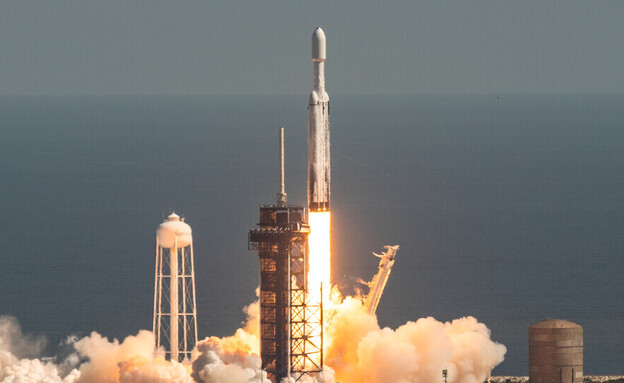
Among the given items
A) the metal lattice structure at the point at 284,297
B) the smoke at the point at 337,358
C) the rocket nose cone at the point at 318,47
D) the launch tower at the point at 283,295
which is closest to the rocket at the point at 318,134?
the rocket nose cone at the point at 318,47

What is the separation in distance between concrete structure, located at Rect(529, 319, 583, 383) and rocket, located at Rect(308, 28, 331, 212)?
19.7 metres

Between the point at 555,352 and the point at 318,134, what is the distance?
78.4 feet

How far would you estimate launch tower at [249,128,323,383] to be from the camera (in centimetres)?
9438

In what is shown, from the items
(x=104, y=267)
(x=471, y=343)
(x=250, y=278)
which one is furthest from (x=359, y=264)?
(x=471, y=343)

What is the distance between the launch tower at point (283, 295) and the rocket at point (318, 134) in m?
3.35

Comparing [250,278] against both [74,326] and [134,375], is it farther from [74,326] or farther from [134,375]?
[134,375]

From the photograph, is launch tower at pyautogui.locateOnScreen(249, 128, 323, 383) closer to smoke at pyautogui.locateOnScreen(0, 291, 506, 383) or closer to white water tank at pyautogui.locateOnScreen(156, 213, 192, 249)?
smoke at pyautogui.locateOnScreen(0, 291, 506, 383)

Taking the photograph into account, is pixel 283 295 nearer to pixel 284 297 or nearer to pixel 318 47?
pixel 284 297

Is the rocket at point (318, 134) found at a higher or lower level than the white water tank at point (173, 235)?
higher

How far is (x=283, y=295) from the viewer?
9450cm

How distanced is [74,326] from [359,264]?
38.2 metres

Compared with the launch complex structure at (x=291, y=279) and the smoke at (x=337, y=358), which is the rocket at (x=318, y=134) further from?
the smoke at (x=337, y=358)

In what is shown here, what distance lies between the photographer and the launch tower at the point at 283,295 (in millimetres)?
94375

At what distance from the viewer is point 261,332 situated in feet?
312
